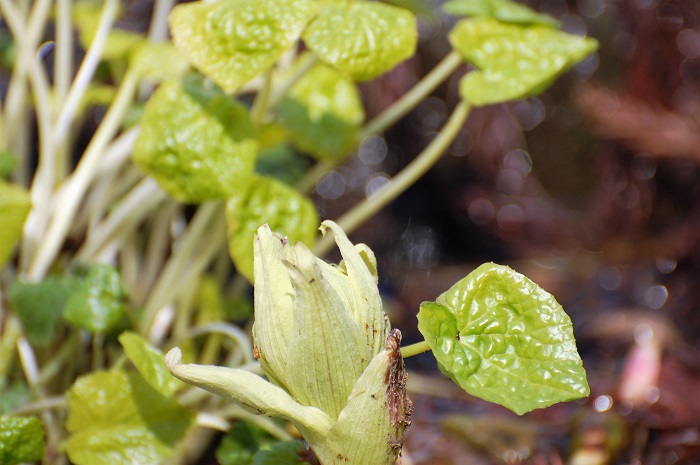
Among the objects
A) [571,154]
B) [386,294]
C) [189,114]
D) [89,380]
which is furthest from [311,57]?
[571,154]

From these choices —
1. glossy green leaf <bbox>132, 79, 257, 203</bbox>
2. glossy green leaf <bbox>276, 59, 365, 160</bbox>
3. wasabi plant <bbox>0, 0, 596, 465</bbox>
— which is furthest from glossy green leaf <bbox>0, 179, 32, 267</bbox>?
glossy green leaf <bbox>276, 59, 365, 160</bbox>

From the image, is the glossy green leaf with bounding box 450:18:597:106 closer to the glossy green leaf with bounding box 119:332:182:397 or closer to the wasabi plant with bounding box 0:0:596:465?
the wasabi plant with bounding box 0:0:596:465

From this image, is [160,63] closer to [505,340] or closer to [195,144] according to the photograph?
[195,144]

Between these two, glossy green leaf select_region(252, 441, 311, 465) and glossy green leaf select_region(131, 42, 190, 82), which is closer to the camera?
glossy green leaf select_region(252, 441, 311, 465)

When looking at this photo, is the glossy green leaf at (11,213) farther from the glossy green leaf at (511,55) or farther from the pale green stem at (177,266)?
the glossy green leaf at (511,55)

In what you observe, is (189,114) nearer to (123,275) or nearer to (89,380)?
(89,380)

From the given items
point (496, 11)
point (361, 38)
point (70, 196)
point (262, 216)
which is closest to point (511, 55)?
point (496, 11)

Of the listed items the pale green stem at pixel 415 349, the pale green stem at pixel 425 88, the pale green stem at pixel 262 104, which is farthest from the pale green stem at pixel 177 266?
the pale green stem at pixel 415 349
